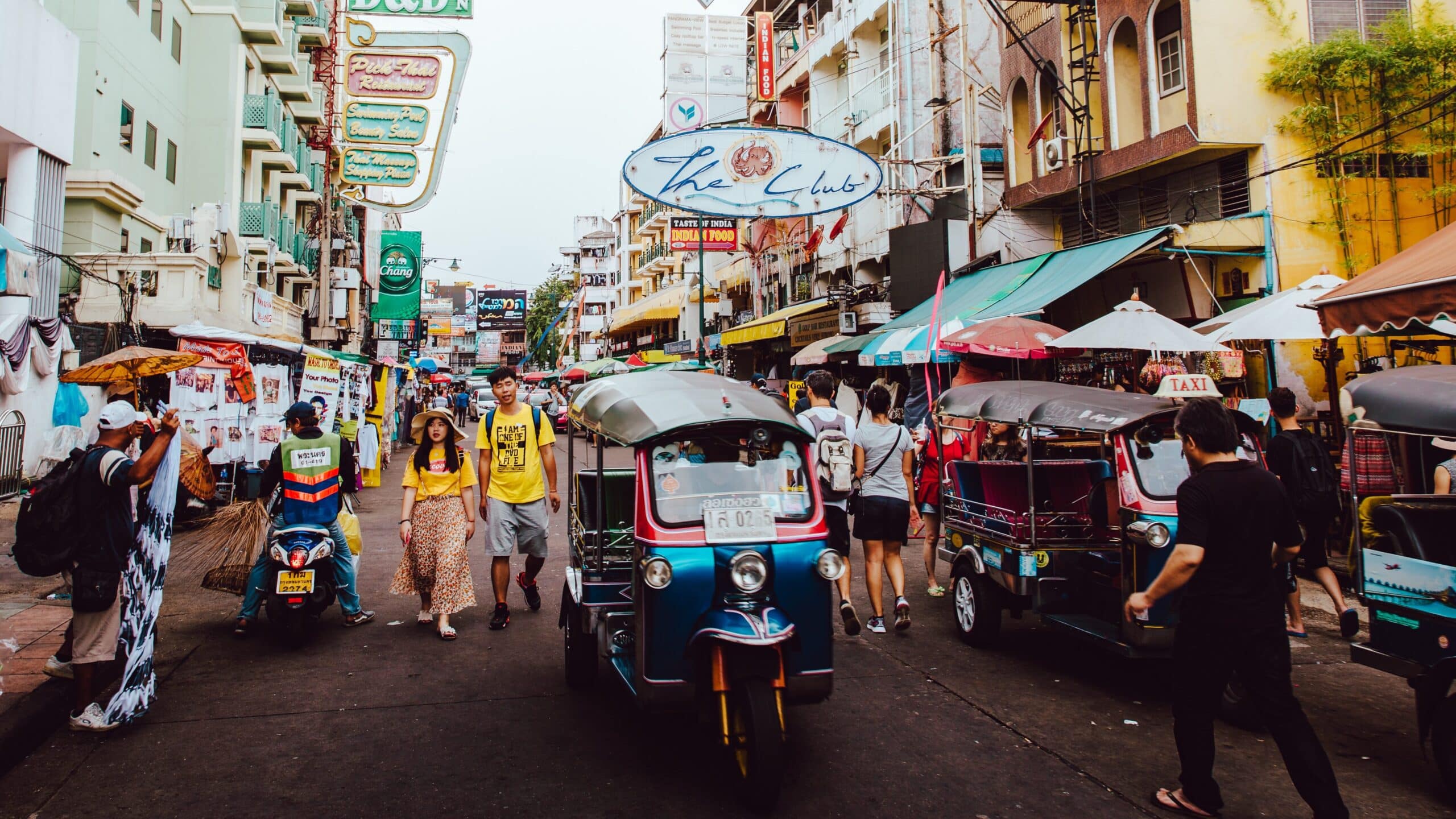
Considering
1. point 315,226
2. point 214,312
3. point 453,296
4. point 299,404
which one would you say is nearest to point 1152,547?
point 299,404

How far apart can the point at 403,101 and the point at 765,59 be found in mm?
12509

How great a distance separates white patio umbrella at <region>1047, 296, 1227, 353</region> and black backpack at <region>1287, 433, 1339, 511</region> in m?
2.85

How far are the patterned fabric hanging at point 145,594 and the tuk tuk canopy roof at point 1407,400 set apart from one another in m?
6.08

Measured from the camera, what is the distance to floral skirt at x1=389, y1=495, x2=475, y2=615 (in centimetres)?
655

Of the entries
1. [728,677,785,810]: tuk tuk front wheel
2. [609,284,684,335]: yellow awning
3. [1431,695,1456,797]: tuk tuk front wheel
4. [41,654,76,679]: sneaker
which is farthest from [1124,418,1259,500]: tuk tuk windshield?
[609,284,684,335]: yellow awning

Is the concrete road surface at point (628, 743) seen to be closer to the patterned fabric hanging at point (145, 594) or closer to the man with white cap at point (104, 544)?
the patterned fabric hanging at point (145, 594)

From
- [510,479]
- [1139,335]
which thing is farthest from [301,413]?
[1139,335]

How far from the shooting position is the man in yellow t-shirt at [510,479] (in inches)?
266

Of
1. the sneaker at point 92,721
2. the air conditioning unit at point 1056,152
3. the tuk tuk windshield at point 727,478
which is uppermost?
the air conditioning unit at point 1056,152

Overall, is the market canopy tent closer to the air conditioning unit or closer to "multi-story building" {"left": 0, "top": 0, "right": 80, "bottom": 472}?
the air conditioning unit

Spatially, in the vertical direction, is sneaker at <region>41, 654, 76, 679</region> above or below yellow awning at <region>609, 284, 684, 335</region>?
below

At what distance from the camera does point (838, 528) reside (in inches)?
265

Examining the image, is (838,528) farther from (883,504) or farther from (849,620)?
(849,620)

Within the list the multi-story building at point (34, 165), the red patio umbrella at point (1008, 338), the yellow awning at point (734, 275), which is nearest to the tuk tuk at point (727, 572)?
the red patio umbrella at point (1008, 338)
